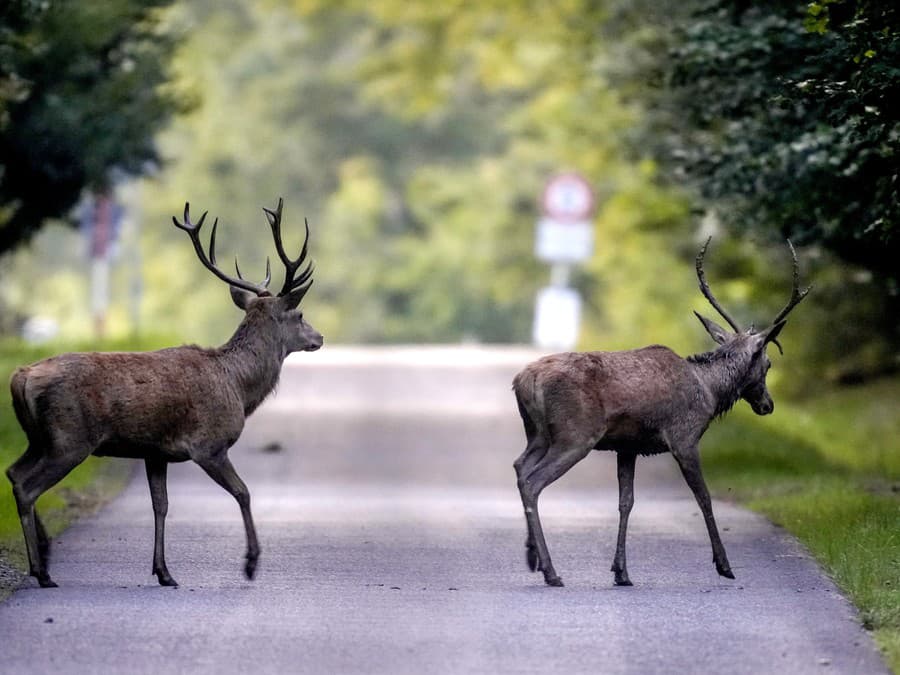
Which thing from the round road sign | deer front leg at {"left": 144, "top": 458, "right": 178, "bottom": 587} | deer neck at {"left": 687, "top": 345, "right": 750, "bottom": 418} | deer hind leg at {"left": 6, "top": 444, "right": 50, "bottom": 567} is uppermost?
deer neck at {"left": 687, "top": 345, "right": 750, "bottom": 418}

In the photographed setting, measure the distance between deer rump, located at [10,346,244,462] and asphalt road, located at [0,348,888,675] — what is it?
857 millimetres

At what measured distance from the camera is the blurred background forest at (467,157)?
65.1 ft

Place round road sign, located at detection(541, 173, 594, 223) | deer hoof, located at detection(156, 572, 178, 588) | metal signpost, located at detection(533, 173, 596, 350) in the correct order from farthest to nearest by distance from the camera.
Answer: metal signpost, located at detection(533, 173, 596, 350) < round road sign, located at detection(541, 173, 594, 223) < deer hoof, located at detection(156, 572, 178, 588)

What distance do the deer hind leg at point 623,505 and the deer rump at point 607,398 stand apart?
0.14 m

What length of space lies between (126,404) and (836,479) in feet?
28.9

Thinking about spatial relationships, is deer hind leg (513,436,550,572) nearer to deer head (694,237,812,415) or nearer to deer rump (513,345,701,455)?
deer rump (513,345,701,455)

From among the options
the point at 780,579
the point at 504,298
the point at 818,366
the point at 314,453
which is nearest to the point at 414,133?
the point at 504,298

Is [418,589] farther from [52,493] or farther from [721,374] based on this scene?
[52,493]

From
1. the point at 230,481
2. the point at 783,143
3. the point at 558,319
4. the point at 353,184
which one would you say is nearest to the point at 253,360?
the point at 230,481

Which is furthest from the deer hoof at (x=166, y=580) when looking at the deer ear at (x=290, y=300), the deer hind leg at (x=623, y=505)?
the deer hind leg at (x=623, y=505)

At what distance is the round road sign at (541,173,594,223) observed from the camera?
130 feet

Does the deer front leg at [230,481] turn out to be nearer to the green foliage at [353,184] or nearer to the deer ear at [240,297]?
the deer ear at [240,297]

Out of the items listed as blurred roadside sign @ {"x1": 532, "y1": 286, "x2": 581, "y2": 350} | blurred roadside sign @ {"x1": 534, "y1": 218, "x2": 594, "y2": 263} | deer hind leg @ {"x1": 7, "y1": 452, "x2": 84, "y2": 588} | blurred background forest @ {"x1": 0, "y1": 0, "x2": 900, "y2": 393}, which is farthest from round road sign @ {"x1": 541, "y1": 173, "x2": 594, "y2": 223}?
deer hind leg @ {"x1": 7, "y1": 452, "x2": 84, "y2": 588}

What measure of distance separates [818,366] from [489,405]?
202 inches
